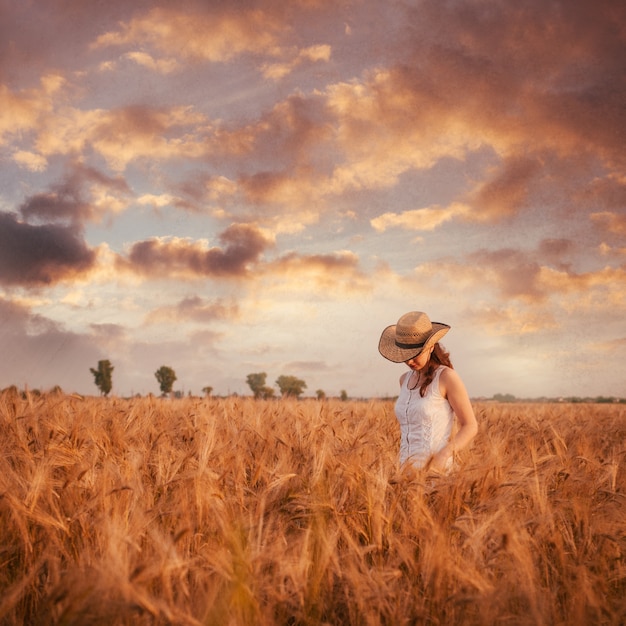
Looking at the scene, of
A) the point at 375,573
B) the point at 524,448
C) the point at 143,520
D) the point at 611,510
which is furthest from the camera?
the point at 524,448

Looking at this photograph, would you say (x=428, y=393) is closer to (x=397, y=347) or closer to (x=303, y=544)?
(x=397, y=347)

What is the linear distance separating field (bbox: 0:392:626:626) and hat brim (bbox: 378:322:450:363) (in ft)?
2.46

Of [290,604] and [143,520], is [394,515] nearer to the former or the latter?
[290,604]

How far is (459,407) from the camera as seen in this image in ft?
12.3

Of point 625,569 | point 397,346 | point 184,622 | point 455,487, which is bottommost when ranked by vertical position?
point 625,569

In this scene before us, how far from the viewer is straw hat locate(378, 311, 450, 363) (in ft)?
12.4

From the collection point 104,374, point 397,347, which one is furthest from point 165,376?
point 397,347

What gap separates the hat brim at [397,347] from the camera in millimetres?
3744

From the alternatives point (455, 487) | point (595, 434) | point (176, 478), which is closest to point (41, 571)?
point (176, 478)

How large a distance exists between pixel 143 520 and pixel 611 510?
95.6 inches

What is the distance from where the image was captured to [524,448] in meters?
5.67

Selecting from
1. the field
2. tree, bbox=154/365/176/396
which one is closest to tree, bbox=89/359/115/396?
tree, bbox=154/365/176/396

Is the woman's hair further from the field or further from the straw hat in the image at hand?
the field

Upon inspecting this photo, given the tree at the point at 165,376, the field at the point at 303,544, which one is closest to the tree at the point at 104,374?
the tree at the point at 165,376
